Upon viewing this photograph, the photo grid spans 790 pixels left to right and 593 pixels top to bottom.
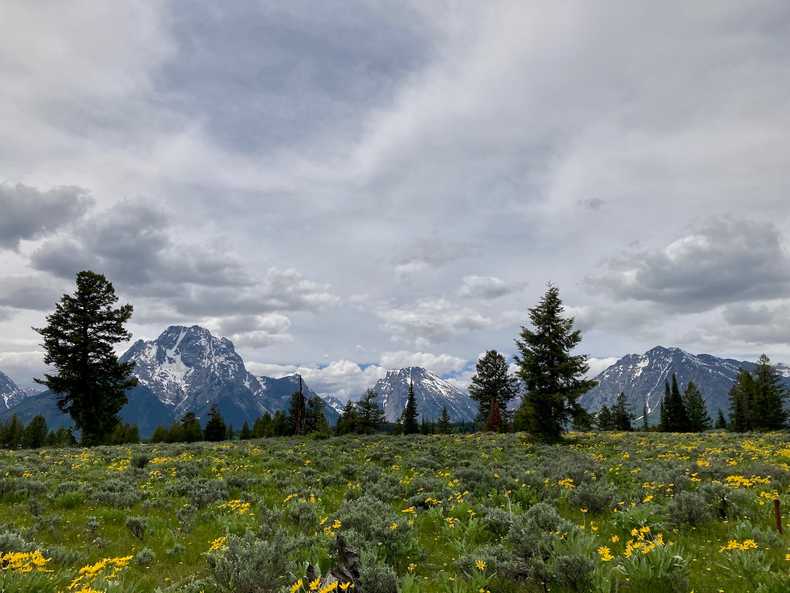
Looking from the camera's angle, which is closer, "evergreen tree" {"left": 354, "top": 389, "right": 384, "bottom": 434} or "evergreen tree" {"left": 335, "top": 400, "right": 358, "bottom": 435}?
"evergreen tree" {"left": 354, "top": 389, "right": 384, "bottom": 434}

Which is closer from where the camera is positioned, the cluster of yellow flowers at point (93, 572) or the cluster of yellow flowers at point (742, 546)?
the cluster of yellow flowers at point (93, 572)

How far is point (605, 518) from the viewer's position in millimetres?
8891

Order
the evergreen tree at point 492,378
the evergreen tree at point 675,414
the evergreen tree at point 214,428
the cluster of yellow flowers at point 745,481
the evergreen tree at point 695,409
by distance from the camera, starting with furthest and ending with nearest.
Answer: the evergreen tree at point 695,409, the evergreen tree at point 214,428, the evergreen tree at point 675,414, the evergreen tree at point 492,378, the cluster of yellow flowers at point 745,481

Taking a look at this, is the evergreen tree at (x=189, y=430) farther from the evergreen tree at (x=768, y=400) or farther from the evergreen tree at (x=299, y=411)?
the evergreen tree at (x=768, y=400)

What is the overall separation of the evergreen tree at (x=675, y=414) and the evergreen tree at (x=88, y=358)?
83071 mm

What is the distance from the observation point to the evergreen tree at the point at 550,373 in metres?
29.0

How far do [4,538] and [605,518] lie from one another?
10303 millimetres

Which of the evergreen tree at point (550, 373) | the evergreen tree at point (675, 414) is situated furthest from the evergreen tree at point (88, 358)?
the evergreen tree at point (675, 414)

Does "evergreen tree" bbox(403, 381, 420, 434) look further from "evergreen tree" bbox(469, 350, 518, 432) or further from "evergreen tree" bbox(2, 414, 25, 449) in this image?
"evergreen tree" bbox(2, 414, 25, 449)

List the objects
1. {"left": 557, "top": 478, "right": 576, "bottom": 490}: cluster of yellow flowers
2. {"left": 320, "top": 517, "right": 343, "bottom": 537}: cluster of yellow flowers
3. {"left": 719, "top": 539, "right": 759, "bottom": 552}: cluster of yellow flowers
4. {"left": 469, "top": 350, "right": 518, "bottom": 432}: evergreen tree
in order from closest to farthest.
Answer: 1. {"left": 719, "top": 539, "right": 759, "bottom": 552}: cluster of yellow flowers
2. {"left": 320, "top": 517, "right": 343, "bottom": 537}: cluster of yellow flowers
3. {"left": 557, "top": 478, "right": 576, "bottom": 490}: cluster of yellow flowers
4. {"left": 469, "top": 350, "right": 518, "bottom": 432}: evergreen tree

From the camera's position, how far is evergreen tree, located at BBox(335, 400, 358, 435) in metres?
84.3

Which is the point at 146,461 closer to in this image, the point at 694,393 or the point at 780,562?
the point at 780,562

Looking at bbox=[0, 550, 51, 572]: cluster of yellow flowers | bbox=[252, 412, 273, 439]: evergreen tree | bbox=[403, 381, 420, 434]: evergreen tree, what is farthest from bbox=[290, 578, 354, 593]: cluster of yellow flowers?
bbox=[252, 412, 273, 439]: evergreen tree

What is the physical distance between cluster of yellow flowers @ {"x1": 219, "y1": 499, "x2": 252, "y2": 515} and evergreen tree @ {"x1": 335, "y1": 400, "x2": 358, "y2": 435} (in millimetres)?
74205
